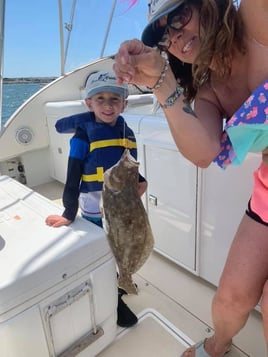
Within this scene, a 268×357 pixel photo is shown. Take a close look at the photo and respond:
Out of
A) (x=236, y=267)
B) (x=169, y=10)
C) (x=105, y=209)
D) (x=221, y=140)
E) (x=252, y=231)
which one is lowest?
(x=236, y=267)

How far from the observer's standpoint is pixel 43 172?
3398mm

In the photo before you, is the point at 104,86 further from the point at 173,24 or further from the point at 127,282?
the point at 127,282

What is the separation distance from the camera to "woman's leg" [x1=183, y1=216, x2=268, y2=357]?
2.98 feet

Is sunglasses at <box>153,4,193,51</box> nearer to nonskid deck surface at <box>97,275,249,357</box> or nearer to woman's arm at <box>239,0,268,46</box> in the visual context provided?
woman's arm at <box>239,0,268,46</box>

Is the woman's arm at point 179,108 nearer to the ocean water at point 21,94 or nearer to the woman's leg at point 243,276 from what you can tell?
the woman's leg at point 243,276

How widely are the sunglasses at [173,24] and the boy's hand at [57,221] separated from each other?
0.81 m

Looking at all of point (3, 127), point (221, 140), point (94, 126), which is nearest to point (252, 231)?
point (221, 140)

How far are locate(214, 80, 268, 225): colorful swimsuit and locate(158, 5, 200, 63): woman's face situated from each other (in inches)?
9.8

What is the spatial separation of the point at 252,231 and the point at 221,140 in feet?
1.09

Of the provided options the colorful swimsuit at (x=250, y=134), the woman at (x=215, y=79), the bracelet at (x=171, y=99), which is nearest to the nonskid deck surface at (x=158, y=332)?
the woman at (x=215, y=79)

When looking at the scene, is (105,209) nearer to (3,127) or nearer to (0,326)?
(0,326)

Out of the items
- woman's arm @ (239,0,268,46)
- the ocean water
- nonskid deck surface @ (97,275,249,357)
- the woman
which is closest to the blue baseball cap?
the woman

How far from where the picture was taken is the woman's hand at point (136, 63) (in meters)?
0.62

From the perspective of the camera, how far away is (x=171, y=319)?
5.01ft
